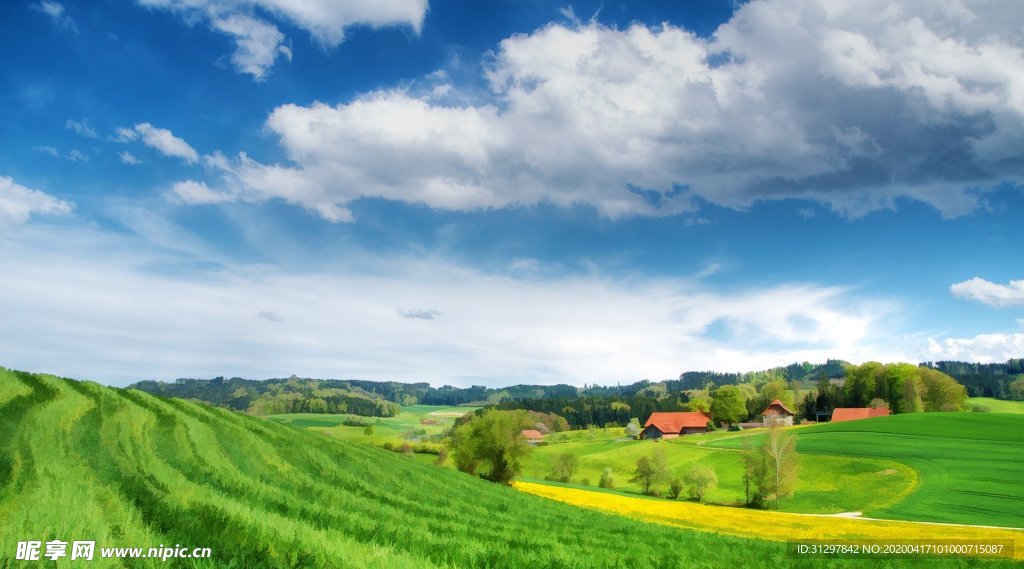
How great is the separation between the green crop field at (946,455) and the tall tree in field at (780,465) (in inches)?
348

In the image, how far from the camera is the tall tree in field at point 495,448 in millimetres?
61750

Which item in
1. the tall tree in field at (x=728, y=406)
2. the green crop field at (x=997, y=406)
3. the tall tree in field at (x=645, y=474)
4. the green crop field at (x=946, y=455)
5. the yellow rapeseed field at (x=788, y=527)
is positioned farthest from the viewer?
the green crop field at (x=997, y=406)

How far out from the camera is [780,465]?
220 feet

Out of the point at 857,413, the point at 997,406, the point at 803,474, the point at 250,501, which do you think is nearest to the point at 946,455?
the point at 803,474

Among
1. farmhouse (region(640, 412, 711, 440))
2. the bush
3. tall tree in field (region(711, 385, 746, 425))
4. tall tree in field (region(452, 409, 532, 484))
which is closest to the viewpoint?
tall tree in field (region(452, 409, 532, 484))

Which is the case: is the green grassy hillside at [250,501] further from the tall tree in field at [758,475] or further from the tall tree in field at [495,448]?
the tall tree in field at [758,475]

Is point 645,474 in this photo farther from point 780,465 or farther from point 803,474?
point 803,474

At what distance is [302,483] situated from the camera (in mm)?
23000

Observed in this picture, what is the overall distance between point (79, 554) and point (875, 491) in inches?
3309

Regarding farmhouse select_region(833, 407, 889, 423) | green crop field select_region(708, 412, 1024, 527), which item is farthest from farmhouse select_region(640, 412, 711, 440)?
green crop field select_region(708, 412, 1024, 527)

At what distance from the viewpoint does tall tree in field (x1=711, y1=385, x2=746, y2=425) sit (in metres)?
164

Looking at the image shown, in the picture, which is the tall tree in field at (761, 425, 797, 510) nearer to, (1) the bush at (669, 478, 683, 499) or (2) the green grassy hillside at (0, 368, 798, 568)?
(1) the bush at (669, 478, 683, 499)

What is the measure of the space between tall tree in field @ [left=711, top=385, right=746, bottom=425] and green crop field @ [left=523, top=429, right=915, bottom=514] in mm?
45750

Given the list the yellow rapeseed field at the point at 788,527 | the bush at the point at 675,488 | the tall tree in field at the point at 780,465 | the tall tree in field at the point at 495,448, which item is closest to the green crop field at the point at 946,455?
the tall tree in field at the point at 780,465
